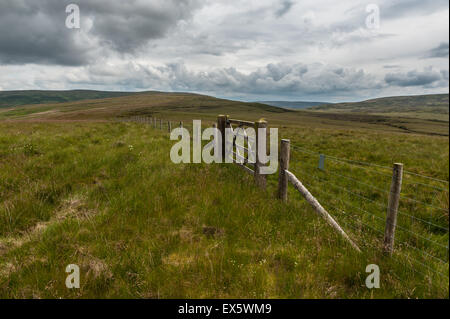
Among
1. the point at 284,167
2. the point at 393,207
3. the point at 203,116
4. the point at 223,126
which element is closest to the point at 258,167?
the point at 284,167

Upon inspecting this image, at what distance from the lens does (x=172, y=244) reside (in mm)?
4066

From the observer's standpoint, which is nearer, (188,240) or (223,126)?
(188,240)

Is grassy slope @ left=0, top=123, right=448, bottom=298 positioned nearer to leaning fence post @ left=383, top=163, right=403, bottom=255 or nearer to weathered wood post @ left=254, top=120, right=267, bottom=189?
leaning fence post @ left=383, top=163, right=403, bottom=255

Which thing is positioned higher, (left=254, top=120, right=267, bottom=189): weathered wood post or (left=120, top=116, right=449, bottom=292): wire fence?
(left=254, top=120, right=267, bottom=189): weathered wood post

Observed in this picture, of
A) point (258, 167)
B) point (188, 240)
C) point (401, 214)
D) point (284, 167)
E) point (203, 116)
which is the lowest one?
point (401, 214)

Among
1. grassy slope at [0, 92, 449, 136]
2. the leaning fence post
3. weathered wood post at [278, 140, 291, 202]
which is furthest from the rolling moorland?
grassy slope at [0, 92, 449, 136]

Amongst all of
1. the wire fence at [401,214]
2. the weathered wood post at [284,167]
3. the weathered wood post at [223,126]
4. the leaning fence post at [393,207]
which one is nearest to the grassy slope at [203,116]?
the weathered wood post at [223,126]

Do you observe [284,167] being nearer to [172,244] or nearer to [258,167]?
[258,167]

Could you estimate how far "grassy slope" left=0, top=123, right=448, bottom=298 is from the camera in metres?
3.17

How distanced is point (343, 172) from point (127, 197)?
8.36 metres

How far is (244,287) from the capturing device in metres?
3.17

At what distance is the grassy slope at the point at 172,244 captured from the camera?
10.4 ft
